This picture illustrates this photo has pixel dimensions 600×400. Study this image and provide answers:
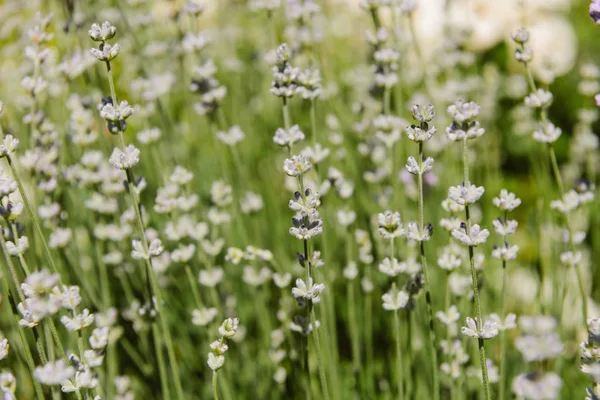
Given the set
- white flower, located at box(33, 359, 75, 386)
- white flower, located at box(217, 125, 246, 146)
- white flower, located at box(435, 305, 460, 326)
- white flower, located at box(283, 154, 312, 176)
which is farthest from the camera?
white flower, located at box(217, 125, 246, 146)

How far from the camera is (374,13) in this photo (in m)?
1.15

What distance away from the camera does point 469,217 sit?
29.1 inches

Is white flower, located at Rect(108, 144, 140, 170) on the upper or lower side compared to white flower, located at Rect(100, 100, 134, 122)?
lower

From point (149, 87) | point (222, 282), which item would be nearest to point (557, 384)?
point (222, 282)

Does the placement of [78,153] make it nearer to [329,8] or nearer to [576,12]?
[329,8]

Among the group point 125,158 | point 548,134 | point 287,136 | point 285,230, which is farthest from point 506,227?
point 285,230

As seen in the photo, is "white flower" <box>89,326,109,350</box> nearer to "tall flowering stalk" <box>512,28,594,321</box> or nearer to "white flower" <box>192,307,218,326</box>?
"white flower" <box>192,307,218,326</box>

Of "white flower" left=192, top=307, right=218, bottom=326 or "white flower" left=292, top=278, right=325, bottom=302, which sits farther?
"white flower" left=192, top=307, right=218, bottom=326

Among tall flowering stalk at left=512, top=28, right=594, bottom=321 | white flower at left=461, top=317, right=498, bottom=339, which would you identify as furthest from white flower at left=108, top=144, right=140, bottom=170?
tall flowering stalk at left=512, top=28, right=594, bottom=321

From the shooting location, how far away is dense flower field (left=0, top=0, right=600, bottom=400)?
0.83m

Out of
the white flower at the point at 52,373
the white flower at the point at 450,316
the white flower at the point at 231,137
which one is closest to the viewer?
the white flower at the point at 52,373

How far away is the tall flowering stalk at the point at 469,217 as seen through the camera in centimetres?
73

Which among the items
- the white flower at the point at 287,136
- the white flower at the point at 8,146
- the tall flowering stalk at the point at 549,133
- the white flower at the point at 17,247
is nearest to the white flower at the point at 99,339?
the white flower at the point at 17,247

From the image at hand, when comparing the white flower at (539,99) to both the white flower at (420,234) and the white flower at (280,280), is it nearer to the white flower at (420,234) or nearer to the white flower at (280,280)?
the white flower at (420,234)
